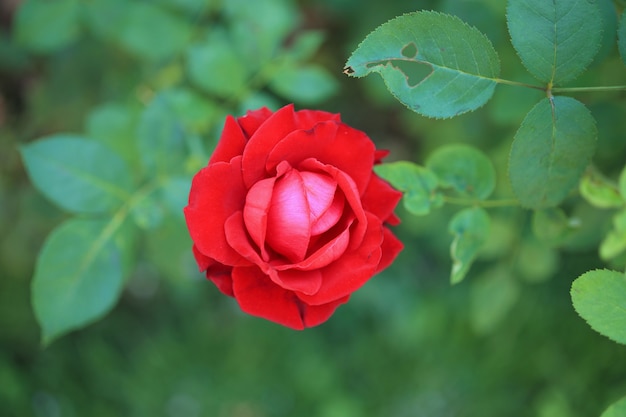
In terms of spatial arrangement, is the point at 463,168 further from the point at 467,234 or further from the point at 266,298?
the point at 266,298

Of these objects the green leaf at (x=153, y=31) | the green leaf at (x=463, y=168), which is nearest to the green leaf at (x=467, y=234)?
the green leaf at (x=463, y=168)

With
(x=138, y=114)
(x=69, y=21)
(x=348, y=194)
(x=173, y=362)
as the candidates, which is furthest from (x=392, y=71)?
(x=173, y=362)

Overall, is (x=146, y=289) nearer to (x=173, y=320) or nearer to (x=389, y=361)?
(x=173, y=320)

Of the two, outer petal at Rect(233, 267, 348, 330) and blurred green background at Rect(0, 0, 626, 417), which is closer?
outer petal at Rect(233, 267, 348, 330)

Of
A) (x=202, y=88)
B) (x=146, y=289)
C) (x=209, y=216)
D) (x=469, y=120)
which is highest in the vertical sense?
(x=209, y=216)

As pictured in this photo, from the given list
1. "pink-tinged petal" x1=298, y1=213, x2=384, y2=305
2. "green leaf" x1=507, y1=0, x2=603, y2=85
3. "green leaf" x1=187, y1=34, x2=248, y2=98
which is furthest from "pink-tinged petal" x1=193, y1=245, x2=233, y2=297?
"green leaf" x1=187, y1=34, x2=248, y2=98

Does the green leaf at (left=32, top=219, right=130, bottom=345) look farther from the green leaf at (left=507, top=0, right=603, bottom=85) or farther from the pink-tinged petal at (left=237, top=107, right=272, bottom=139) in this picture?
the green leaf at (left=507, top=0, right=603, bottom=85)

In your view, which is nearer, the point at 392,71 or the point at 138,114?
the point at 392,71
